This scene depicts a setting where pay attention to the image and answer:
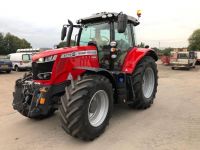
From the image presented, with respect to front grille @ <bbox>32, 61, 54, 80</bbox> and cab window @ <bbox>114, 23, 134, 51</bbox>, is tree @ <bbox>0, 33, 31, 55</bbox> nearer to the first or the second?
cab window @ <bbox>114, 23, 134, 51</bbox>

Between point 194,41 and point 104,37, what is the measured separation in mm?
52173

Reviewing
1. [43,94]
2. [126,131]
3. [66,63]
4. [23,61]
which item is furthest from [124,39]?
[23,61]

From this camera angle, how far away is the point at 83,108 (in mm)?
4359

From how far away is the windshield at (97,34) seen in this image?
5912 millimetres

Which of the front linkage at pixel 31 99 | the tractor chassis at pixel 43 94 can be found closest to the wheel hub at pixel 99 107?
the tractor chassis at pixel 43 94

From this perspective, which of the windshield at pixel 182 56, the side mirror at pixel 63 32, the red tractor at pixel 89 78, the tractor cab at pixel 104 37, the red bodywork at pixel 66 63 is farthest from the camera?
the windshield at pixel 182 56

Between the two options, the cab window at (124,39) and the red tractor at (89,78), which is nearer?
the red tractor at (89,78)

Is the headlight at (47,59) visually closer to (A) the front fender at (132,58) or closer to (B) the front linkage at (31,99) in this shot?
(B) the front linkage at (31,99)

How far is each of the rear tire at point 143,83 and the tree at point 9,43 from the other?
56.1m

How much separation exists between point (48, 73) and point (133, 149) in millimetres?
2042

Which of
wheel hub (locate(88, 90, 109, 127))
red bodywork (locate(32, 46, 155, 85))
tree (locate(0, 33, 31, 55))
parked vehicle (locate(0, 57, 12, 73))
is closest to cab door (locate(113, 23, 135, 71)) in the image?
red bodywork (locate(32, 46, 155, 85))

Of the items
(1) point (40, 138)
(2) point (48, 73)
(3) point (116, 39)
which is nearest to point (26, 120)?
(1) point (40, 138)

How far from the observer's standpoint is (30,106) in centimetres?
481

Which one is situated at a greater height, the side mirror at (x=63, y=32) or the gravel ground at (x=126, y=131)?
the side mirror at (x=63, y=32)
